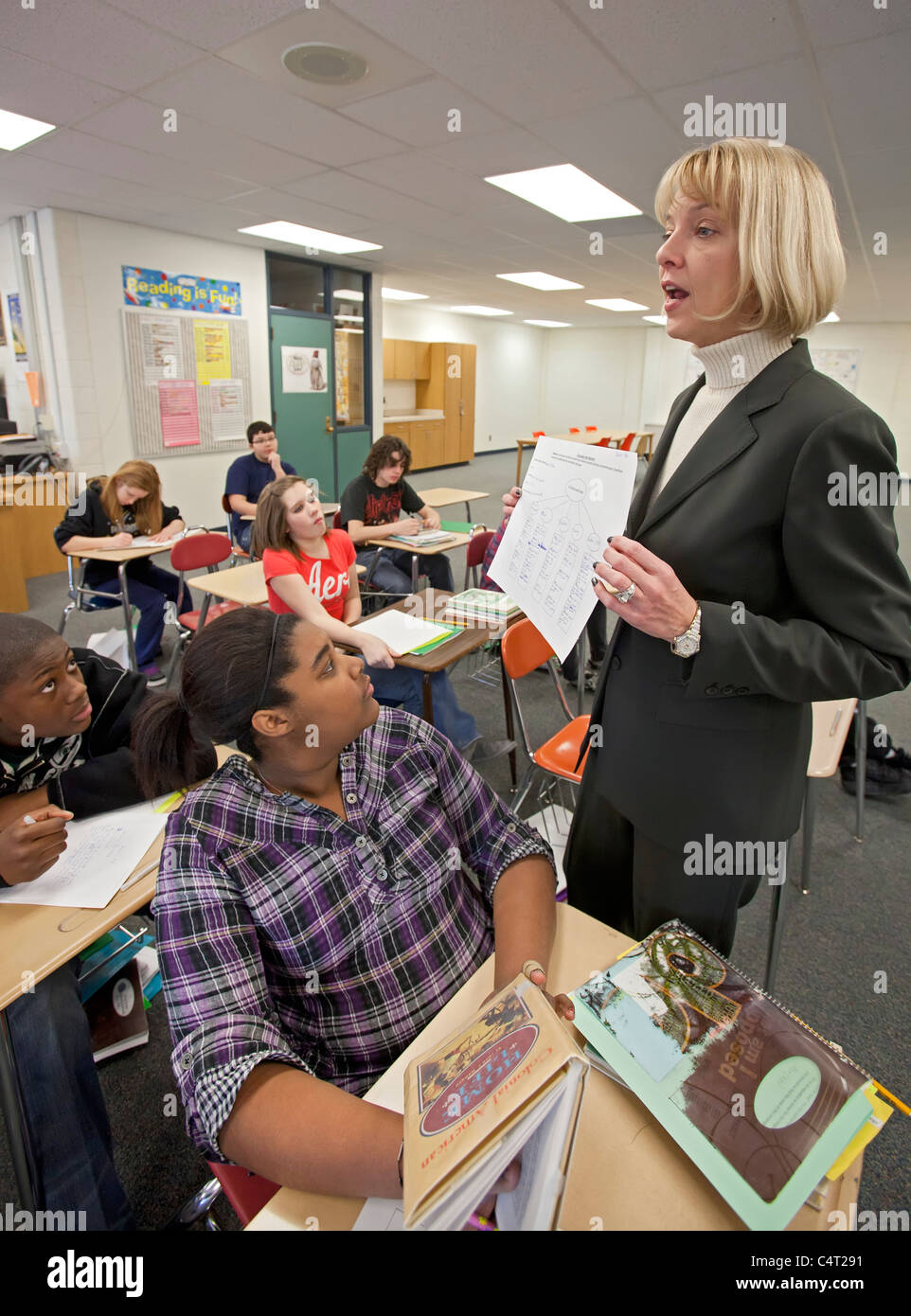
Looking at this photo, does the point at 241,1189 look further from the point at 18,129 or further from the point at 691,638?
the point at 18,129

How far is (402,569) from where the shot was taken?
462 centimetres

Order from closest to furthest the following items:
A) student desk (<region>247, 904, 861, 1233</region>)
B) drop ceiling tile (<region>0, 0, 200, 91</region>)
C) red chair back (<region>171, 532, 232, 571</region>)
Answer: student desk (<region>247, 904, 861, 1233</region>) → drop ceiling tile (<region>0, 0, 200, 91</region>) → red chair back (<region>171, 532, 232, 571</region>)

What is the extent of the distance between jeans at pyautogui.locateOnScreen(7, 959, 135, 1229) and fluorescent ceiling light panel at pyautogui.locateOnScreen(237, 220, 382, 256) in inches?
243

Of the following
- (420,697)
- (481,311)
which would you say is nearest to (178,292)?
(420,697)

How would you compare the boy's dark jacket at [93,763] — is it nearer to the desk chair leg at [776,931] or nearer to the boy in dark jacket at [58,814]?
the boy in dark jacket at [58,814]

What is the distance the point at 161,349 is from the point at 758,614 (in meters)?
6.80

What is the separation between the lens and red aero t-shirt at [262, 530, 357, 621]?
273cm

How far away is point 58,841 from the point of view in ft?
4.13

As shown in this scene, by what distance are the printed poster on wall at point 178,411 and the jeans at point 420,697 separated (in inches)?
199

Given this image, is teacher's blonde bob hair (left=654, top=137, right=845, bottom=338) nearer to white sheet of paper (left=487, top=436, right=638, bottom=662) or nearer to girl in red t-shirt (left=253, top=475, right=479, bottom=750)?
white sheet of paper (left=487, top=436, right=638, bottom=662)

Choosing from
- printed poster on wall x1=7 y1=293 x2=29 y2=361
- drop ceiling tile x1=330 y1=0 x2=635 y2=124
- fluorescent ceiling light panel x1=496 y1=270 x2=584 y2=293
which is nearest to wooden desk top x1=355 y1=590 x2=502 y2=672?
drop ceiling tile x1=330 y1=0 x2=635 y2=124

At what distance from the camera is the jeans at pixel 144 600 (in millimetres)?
4152
